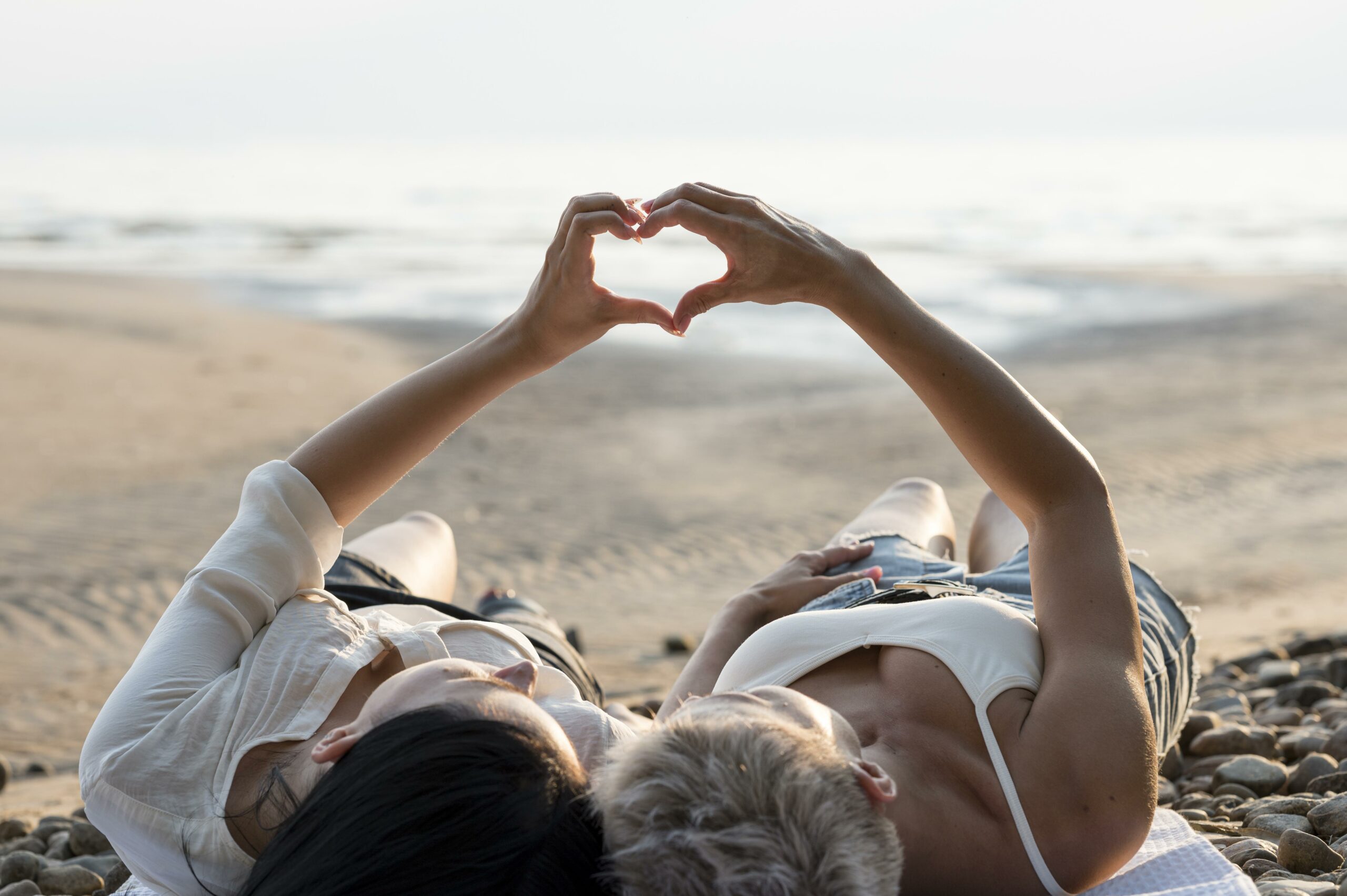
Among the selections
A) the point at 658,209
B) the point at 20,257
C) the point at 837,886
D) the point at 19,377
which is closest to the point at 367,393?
the point at 19,377

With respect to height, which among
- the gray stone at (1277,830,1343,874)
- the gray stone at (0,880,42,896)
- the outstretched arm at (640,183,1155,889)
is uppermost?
the outstretched arm at (640,183,1155,889)

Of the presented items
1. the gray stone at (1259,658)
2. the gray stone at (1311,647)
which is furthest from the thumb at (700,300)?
the gray stone at (1311,647)

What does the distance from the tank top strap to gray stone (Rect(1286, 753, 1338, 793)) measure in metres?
1.62

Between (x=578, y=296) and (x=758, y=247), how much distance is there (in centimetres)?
48

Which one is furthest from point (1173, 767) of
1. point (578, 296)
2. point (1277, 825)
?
point (578, 296)

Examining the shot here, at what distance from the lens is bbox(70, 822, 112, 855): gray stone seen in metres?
3.17

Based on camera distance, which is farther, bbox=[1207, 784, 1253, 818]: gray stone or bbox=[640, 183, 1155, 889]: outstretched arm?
bbox=[1207, 784, 1253, 818]: gray stone

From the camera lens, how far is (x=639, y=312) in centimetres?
242

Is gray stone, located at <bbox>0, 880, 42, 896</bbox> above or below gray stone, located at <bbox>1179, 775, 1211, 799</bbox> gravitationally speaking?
below

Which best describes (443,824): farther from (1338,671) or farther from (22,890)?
(1338,671)

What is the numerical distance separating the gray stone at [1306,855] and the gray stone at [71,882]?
9.19ft

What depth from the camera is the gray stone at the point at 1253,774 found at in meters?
3.21

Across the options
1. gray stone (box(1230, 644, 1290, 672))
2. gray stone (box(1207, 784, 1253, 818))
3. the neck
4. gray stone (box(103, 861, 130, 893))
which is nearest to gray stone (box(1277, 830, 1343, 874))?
gray stone (box(1207, 784, 1253, 818))

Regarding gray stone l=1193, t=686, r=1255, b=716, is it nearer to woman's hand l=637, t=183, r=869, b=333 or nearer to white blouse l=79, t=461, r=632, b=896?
woman's hand l=637, t=183, r=869, b=333
